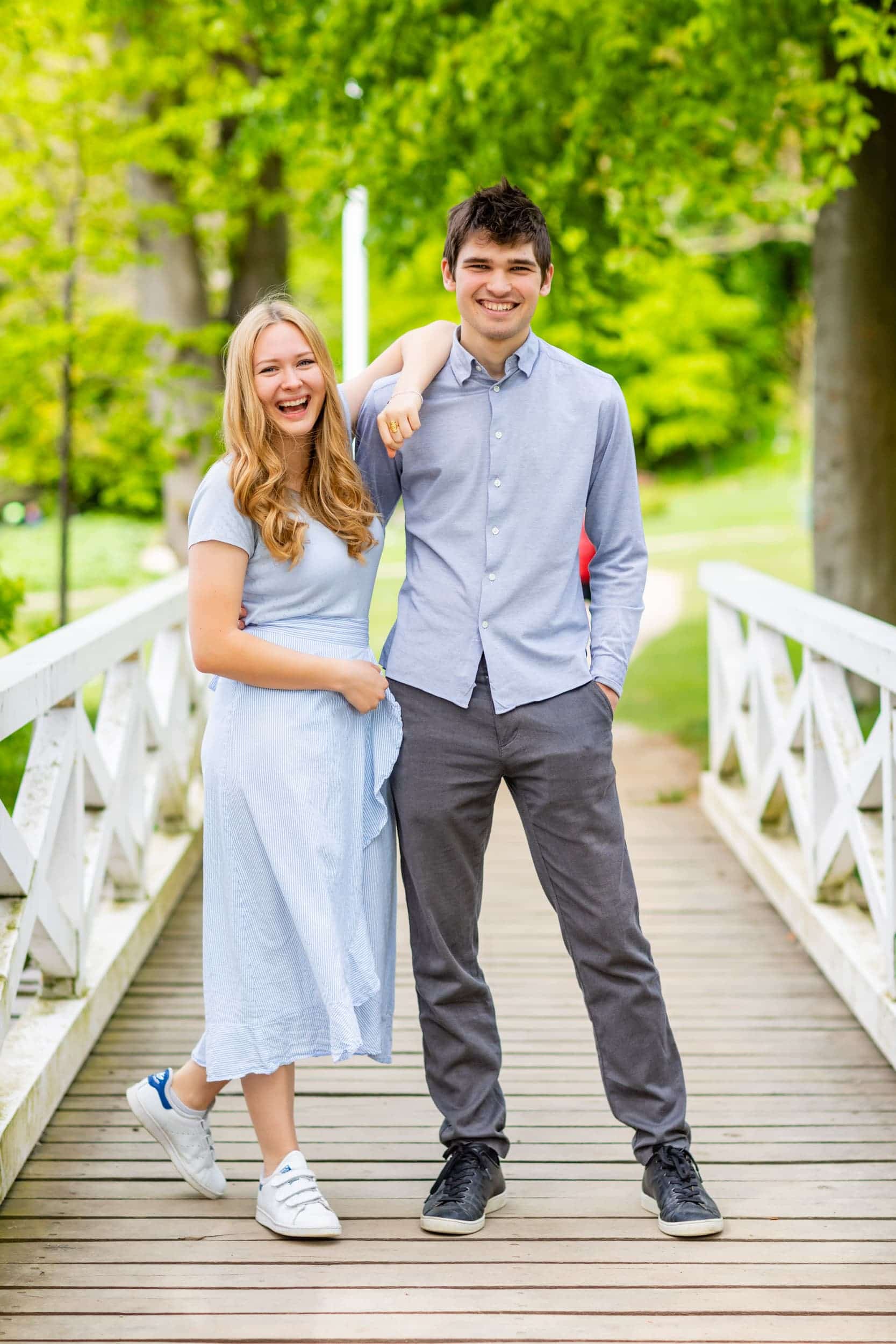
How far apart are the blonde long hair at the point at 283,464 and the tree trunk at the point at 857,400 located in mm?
5344

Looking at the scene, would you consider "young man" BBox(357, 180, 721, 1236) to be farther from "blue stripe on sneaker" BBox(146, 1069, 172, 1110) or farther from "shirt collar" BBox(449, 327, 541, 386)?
"blue stripe on sneaker" BBox(146, 1069, 172, 1110)

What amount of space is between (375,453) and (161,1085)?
4.38ft

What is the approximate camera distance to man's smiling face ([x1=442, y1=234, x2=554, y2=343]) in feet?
9.19

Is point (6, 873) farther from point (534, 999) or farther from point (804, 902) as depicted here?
point (804, 902)

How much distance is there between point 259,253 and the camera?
1151 centimetres

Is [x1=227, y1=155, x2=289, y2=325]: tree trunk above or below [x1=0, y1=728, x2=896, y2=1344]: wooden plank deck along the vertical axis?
above

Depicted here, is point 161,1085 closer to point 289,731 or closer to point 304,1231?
point 304,1231

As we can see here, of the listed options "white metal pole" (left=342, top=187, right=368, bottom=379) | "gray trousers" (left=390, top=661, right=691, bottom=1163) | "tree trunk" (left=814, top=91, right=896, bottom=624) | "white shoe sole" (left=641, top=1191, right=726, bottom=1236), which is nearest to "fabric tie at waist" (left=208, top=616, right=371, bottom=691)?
"gray trousers" (left=390, top=661, right=691, bottom=1163)

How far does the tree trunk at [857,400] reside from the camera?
7.64 metres

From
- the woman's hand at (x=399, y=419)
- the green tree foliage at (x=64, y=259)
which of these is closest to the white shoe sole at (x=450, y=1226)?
the woman's hand at (x=399, y=419)

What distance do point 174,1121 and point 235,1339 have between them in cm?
59

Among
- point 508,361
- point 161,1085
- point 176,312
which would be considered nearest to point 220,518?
point 508,361

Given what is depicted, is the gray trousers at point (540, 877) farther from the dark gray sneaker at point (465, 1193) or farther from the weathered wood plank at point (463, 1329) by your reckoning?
the weathered wood plank at point (463, 1329)

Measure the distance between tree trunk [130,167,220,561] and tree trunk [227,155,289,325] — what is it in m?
0.31
